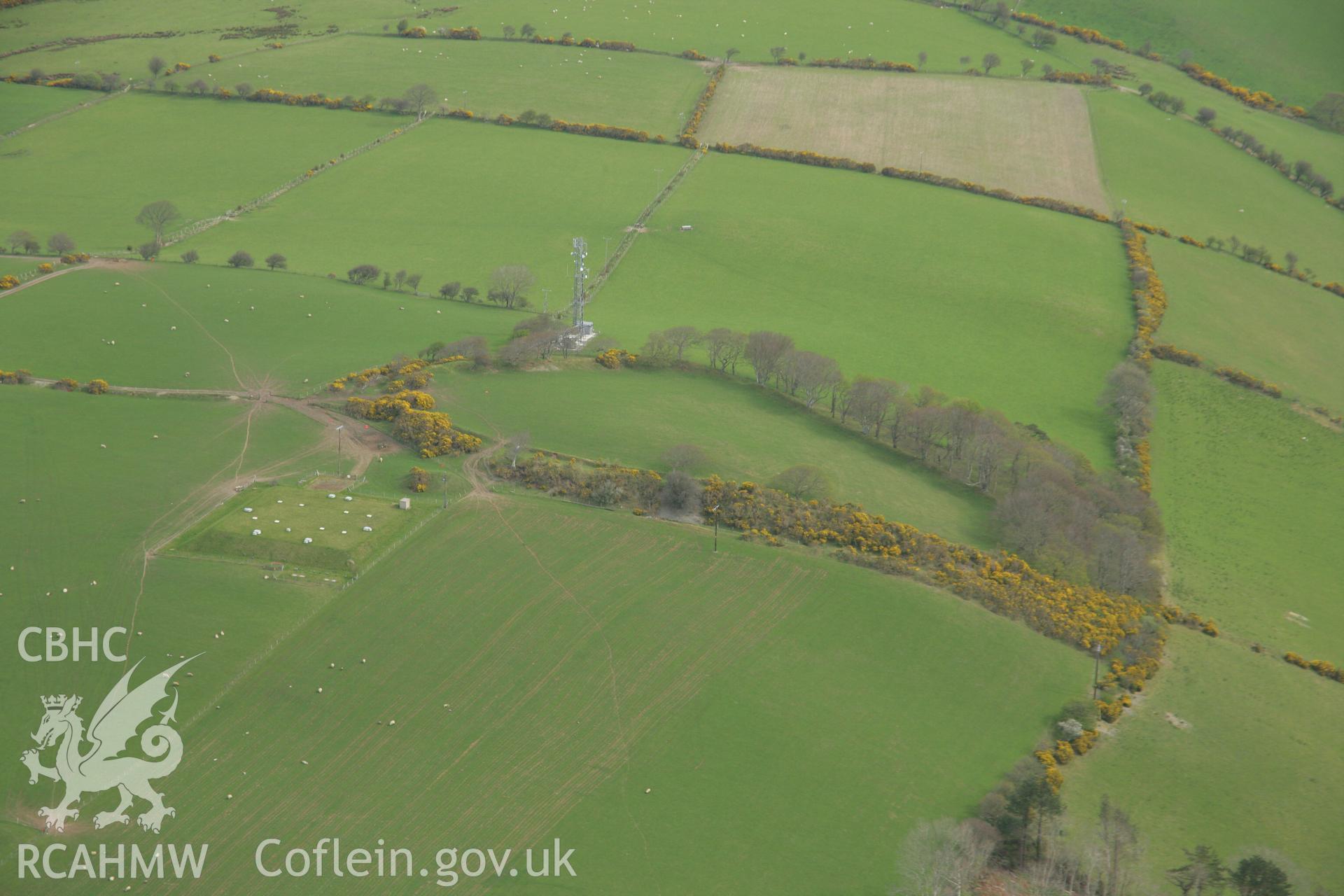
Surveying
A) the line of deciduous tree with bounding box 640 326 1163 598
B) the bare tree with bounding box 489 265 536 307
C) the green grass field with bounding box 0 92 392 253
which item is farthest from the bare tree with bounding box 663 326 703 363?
the green grass field with bounding box 0 92 392 253

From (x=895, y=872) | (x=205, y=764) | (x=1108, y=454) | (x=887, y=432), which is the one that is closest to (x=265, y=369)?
(x=205, y=764)

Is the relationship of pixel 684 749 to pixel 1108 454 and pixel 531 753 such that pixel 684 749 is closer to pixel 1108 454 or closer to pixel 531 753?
pixel 531 753

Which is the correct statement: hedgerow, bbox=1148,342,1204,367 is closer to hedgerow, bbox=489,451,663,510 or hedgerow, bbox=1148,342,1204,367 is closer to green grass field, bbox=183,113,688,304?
green grass field, bbox=183,113,688,304

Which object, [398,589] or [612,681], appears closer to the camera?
[612,681]

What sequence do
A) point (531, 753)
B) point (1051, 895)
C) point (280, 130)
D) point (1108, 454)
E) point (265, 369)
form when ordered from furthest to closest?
point (280, 130) → point (1108, 454) → point (265, 369) → point (531, 753) → point (1051, 895)

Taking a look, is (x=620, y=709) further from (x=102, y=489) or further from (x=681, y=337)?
(x=681, y=337)

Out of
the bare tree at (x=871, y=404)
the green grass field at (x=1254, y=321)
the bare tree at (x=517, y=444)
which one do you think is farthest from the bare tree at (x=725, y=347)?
the green grass field at (x=1254, y=321)

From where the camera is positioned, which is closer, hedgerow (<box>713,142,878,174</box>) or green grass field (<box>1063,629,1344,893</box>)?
green grass field (<box>1063,629,1344,893</box>)
